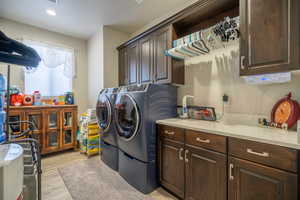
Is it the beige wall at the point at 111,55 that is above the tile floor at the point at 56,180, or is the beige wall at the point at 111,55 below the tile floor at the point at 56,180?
above

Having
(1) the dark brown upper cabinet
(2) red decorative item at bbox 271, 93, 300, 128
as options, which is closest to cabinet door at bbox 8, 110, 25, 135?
(1) the dark brown upper cabinet

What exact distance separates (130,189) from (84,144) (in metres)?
1.61

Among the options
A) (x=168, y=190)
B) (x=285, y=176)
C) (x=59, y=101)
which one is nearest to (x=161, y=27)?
(x=285, y=176)

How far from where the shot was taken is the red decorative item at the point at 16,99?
2646mm

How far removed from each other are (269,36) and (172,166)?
1604 millimetres

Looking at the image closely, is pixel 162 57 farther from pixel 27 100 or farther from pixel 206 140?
pixel 27 100

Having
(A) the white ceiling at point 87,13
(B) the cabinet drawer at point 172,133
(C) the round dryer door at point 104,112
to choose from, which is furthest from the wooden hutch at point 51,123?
(B) the cabinet drawer at point 172,133

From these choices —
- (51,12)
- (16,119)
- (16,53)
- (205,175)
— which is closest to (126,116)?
(205,175)

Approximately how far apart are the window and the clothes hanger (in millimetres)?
2105

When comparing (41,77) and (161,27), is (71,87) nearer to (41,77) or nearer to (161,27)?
(41,77)

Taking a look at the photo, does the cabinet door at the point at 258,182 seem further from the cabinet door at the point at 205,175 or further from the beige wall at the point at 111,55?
the beige wall at the point at 111,55

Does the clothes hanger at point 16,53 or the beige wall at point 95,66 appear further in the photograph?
the beige wall at point 95,66

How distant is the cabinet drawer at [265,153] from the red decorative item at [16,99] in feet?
11.7

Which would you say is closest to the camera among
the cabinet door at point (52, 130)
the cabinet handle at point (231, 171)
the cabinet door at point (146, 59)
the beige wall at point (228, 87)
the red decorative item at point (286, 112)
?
the cabinet handle at point (231, 171)
